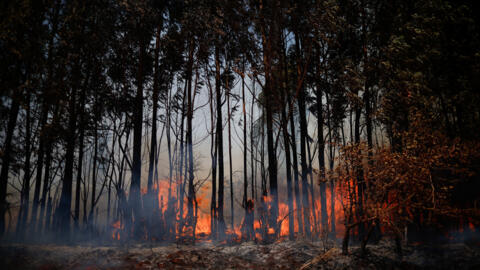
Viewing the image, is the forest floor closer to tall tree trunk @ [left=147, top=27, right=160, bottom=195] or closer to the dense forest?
the dense forest

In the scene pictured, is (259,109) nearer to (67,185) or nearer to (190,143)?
(190,143)

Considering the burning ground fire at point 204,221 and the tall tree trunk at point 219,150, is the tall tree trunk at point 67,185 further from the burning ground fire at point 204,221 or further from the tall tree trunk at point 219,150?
the tall tree trunk at point 219,150

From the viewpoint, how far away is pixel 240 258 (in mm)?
6957

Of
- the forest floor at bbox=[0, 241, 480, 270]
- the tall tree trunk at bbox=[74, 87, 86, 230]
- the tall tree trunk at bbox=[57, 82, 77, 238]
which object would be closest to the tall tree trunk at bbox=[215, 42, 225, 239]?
the forest floor at bbox=[0, 241, 480, 270]

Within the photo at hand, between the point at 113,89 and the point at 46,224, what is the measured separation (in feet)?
22.1

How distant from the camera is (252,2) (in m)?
11.3

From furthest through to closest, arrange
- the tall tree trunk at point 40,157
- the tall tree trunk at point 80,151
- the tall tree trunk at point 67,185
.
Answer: the tall tree trunk at point 80,151
the tall tree trunk at point 67,185
the tall tree trunk at point 40,157

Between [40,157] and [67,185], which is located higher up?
[40,157]

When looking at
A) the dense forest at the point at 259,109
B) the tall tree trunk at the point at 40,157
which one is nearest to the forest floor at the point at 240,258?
the dense forest at the point at 259,109

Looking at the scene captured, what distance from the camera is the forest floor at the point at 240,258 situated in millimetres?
6250

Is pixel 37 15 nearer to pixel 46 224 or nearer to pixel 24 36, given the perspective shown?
pixel 24 36

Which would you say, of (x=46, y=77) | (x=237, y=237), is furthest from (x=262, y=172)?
(x=46, y=77)

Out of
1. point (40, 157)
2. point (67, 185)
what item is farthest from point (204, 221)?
point (40, 157)

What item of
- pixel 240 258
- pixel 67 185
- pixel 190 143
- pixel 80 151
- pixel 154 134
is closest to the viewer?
pixel 240 258
